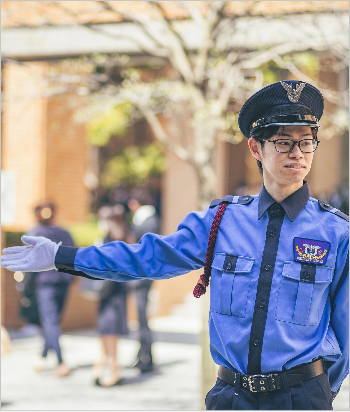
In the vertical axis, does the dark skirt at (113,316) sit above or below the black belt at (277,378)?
below

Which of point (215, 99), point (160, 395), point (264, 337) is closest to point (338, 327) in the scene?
point (264, 337)

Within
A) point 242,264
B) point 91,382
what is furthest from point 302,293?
point 91,382

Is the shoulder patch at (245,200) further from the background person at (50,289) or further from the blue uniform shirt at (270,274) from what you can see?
the background person at (50,289)

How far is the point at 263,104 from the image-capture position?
8.23ft

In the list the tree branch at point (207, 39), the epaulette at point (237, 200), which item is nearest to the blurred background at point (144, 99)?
the tree branch at point (207, 39)

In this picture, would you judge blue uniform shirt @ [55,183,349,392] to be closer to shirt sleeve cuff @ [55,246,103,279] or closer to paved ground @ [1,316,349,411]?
shirt sleeve cuff @ [55,246,103,279]

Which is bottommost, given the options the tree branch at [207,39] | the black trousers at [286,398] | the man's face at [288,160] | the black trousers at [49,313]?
the black trousers at [49,313]

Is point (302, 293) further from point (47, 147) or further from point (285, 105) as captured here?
point (47, 147)

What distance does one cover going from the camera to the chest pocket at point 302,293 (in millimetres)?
2285

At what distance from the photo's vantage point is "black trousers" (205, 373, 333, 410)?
2277 millimetres

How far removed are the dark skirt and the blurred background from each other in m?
0.79

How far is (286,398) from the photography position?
2266mm

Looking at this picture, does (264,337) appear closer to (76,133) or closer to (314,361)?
(314,361)

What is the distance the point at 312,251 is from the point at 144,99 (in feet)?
13.4
